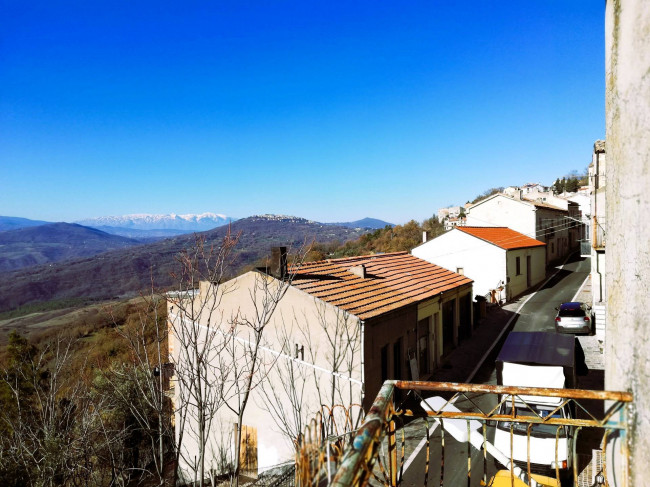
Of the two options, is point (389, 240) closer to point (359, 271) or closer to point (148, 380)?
point (359, 271)

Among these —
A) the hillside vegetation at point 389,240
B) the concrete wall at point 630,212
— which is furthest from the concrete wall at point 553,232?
the concrete wall at point 630,212

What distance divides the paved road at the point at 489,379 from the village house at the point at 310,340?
2.17 m

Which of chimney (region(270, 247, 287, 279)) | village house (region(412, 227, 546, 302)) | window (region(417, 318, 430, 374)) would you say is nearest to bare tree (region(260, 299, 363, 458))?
chimney (region(270, 247, 287, 279))

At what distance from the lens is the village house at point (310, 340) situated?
11969mm

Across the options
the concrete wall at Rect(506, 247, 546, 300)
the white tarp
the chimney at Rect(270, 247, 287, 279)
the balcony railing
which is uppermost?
the balcony railing

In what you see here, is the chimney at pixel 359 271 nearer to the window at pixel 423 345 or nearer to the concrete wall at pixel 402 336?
the concrete wall at pixel 402 336

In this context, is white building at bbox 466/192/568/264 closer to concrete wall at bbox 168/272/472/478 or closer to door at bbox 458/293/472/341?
door at bbox 458/293/472/341

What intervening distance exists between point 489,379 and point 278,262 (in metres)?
8.50

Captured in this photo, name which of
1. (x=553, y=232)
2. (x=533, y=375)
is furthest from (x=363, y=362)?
(x=553, y=232)

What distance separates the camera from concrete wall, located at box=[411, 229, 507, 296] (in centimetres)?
2677

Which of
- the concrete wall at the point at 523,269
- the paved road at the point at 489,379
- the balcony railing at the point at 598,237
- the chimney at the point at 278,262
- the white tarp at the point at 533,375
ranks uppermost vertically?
the balcony railing at the point at 598,237

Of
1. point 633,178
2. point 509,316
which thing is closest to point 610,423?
point 633,178

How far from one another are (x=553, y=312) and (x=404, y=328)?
13.5 metres

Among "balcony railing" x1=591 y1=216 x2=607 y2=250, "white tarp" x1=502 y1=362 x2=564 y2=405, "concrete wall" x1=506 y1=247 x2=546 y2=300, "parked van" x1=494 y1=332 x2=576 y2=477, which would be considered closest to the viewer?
"parked van" x1=494 y1=332 x2=576 y2=477
